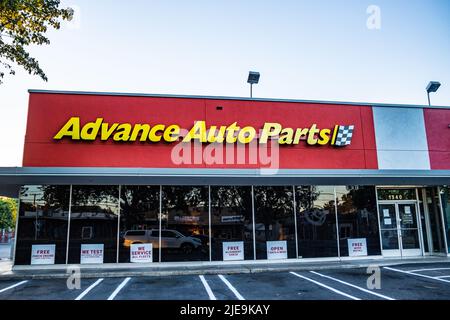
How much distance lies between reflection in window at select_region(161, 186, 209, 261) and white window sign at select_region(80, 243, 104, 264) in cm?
226

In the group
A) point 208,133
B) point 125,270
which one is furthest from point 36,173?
point 208,133

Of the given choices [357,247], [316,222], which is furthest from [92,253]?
[357,247]

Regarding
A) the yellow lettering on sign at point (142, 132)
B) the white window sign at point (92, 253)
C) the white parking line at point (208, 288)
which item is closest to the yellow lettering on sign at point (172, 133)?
the yellow lettering on sign at point (142, 132)

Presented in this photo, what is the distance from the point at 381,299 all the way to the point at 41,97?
13.2 meters

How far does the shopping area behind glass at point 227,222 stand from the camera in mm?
13203

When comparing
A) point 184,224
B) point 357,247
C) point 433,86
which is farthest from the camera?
point 433,86

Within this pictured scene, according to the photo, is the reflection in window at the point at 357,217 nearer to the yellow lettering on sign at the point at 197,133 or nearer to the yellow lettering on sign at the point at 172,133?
the yellow lettering on sign at the point at 197,133

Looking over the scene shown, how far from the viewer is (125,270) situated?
1238cm

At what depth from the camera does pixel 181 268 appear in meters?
12.7

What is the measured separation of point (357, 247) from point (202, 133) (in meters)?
8.00

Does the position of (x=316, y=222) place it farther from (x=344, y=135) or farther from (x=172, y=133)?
(x=172, y=133)

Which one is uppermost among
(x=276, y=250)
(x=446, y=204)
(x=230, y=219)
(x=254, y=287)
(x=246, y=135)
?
(x=246, y=135)

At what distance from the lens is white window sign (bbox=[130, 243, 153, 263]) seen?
43.9ft

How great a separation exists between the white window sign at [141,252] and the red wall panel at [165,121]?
302 centimetres
